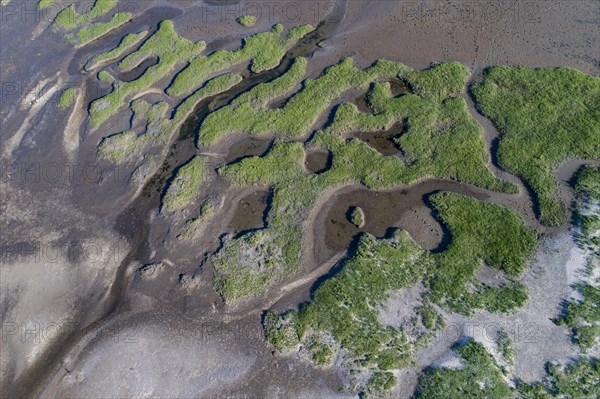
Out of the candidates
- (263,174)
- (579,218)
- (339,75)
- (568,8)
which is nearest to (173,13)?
(339,75)

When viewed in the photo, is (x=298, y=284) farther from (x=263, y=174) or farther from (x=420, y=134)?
(x=420, y=134)

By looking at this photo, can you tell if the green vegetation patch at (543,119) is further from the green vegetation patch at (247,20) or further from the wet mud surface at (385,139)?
the green vegetation patch at (247,20)

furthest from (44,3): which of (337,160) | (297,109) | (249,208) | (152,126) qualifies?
(337,160)

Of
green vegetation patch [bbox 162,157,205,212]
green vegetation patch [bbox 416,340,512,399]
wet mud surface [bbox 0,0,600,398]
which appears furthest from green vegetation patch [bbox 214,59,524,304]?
green vegetation patch [bbox 416,340,512,399]

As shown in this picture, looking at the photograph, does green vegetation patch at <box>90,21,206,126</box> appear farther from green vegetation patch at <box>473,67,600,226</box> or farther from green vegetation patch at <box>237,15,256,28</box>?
green vegetation patch at <box>473,67,600,226</box>

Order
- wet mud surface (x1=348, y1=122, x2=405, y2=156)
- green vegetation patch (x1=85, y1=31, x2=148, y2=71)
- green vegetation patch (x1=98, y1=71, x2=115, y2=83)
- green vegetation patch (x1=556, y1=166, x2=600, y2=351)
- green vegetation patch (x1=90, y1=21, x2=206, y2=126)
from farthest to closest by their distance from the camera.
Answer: green vegetation patch (x1=85, y1=31, x2=148, y2=71)
green vegetation patch (x1=98, y1=71, x2=115, y2=83)
green vegetation patch (x1=90, y1=21, x2=206, y2=126)
wet mud surface (x1=348, y1=122, x2=405, y2=156)
green vegetation patch (x1=556, y1=166, x2=600, y2=351)

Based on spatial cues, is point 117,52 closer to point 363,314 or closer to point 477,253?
point 363,314
